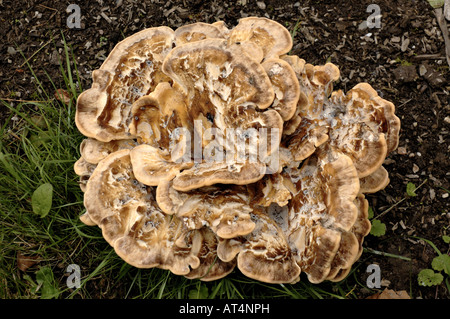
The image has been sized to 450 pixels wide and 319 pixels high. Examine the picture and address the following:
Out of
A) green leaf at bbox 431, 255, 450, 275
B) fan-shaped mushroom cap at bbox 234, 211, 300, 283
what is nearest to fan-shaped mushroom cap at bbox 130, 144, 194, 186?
fan-shaped mushroom cap at bbox 234, 211, 300, 283

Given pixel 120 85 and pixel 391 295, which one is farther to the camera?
pixel 391 295

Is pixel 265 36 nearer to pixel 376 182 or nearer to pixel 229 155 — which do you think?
pixel 229 155

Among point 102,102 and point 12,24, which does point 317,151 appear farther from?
point 12,24

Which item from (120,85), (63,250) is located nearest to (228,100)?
(120,85)

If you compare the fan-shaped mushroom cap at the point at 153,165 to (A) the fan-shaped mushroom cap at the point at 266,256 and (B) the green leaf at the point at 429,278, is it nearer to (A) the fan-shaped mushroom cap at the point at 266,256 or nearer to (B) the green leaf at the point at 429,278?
(A) the fan-shaped mushroom cap at the point at 266,256

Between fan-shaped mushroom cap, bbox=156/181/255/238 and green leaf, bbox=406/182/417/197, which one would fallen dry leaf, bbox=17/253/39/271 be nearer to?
fan-shaped mushroom cap, bbox=156/181/255/238

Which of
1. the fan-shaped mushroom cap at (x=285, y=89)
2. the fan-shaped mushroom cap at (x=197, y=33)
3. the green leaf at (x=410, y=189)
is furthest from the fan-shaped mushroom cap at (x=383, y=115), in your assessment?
the fan-shaped mushroom cap at (x=197, y=33)
